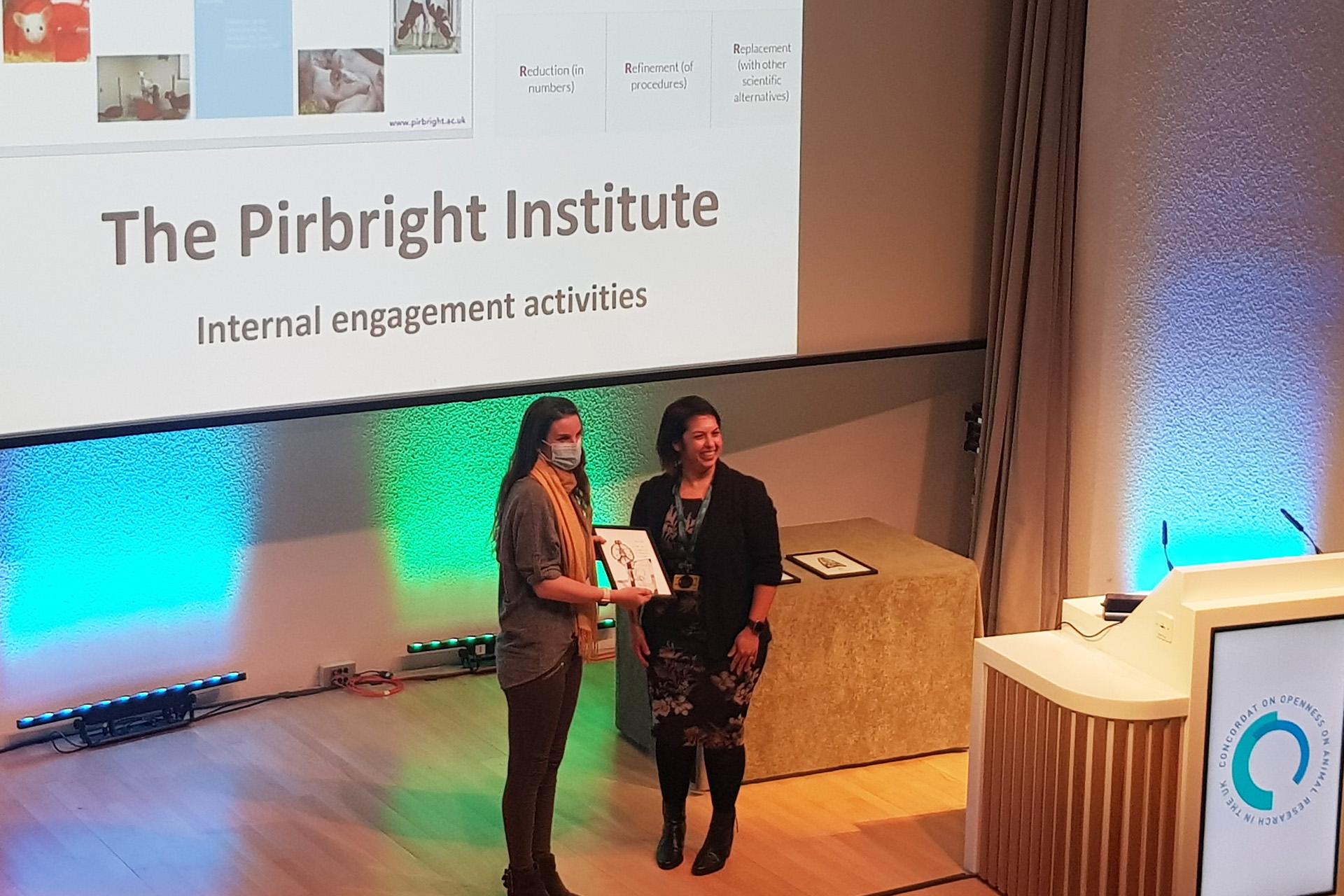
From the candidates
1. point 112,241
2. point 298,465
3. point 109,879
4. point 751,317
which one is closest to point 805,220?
point 751,317

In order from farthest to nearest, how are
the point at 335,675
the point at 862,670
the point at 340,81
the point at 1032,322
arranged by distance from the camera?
the point at 1032,322
the point at 335,675
the point at 862,670
the point at 340,81

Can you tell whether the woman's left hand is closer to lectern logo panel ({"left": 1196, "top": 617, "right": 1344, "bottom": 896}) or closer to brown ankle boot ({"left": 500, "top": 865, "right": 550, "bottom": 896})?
brown ankle boot ({"left": 500, "top": 865, "right": 550, "bottom": 896})

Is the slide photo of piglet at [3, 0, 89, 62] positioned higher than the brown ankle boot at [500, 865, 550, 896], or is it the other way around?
the slide photo of piglet at [3, 0, 89, 62]

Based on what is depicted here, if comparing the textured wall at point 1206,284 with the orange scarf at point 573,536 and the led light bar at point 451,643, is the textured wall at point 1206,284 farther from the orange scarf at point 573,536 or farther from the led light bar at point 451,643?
the orange scarf at point 573,536

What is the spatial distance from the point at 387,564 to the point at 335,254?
129 cm

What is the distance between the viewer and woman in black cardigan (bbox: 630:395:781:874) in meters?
4.28

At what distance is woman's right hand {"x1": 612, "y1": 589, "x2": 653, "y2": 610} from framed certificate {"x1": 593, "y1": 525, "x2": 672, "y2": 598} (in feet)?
0.04

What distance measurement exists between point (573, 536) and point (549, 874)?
81 cm

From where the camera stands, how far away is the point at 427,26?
15.7ft

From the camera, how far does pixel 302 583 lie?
560 centimetres

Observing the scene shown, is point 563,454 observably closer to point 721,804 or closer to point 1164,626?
point 721,804

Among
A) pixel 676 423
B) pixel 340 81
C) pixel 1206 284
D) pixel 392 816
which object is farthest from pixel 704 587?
pixel 1206 284

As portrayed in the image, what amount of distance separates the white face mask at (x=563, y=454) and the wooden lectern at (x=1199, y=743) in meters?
1.19

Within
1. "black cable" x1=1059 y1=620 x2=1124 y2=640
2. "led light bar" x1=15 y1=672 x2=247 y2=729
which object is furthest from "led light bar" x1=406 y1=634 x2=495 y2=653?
"black cable" x1=1059 y1=620 x2=1124 y2=640
